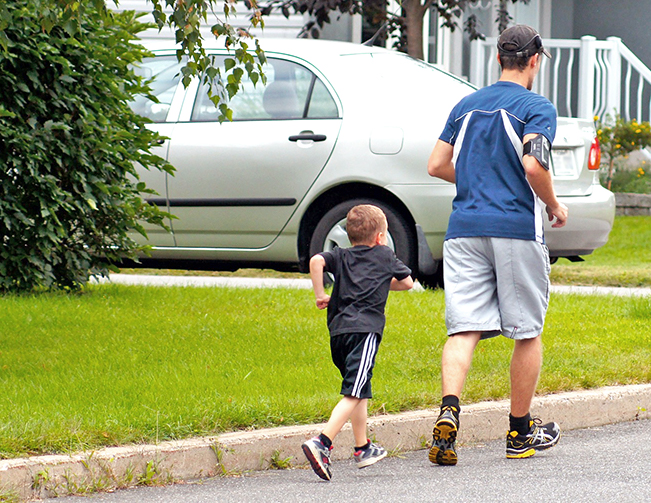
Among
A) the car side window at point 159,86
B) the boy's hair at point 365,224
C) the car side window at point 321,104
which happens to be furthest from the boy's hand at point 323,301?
the car side window at point 159,86

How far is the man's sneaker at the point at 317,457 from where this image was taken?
374 centimetres

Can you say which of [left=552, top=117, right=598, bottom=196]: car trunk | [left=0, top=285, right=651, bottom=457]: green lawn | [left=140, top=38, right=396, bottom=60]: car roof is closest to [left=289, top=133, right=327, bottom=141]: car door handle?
[left=140, top=38, right=396, bottom=60]: car roof

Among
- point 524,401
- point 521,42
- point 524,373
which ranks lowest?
point 524,401

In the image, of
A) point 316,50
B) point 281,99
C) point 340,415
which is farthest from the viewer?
point 316,50

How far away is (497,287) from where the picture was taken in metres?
4.13

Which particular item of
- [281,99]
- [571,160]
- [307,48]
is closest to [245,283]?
[281,99]

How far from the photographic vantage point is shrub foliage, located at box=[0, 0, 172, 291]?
663 cm

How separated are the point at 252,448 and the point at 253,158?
139 inches

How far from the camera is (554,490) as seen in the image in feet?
12.2

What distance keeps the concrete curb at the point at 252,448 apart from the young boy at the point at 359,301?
27 centimetres

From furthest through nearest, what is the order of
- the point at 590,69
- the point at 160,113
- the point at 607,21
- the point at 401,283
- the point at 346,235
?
the point at 607,21, the point at 590,69, the point at 160,113, the point at 346,235, the point at 401,283

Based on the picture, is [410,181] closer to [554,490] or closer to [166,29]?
[554,490]

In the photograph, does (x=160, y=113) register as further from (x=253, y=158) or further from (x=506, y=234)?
(x=506, y=234)

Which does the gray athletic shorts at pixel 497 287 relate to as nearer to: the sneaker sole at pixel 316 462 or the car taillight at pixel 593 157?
the sneaker sole at pixel 316 462
